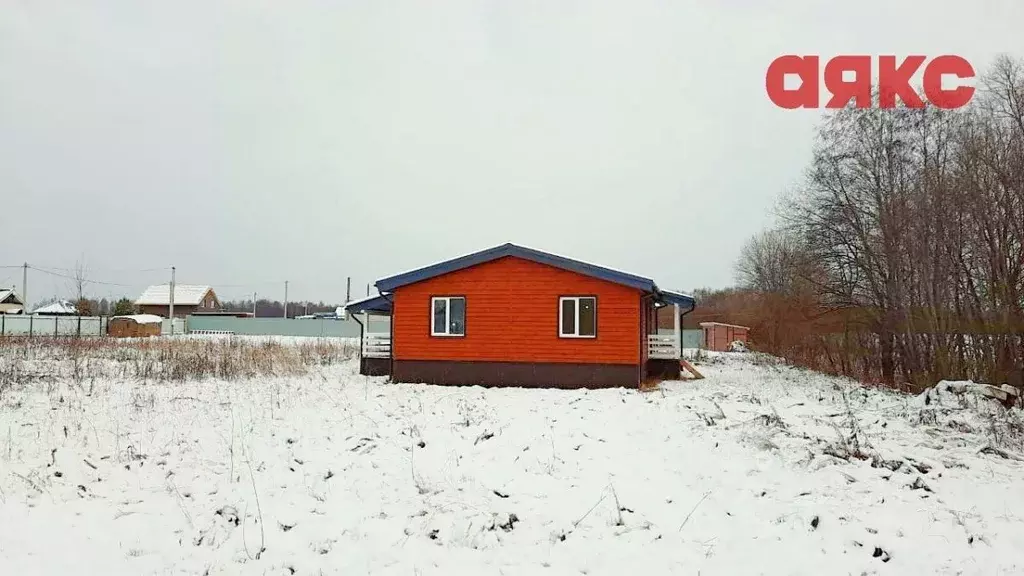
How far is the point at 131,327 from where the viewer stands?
135 feet

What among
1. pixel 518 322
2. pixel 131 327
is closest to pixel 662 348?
pixel 518 322

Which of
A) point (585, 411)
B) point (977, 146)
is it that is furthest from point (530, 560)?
point (977, 146)

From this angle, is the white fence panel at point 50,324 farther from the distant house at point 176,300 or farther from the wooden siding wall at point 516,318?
the wooden siding wall at point 516,318

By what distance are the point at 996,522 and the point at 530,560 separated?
410cm

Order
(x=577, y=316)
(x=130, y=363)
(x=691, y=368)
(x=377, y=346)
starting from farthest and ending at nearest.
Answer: (x=130, y=363), (x=377, y=346), (x=691, y=368), (x=577, y=316)

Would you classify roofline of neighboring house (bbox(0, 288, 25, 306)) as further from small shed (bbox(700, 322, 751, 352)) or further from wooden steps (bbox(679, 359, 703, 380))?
wooden steps (bbox(679, 359, 703, 380))

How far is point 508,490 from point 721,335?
41.2m

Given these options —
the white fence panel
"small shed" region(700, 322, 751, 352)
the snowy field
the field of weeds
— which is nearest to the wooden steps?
the snowy field

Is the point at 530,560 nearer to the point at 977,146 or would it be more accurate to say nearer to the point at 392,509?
the point at 392,509

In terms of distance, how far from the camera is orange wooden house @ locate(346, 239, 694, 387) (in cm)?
1562

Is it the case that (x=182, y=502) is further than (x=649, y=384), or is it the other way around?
(x=649, y=384)

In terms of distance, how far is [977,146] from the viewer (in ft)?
44.9

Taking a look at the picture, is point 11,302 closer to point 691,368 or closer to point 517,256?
point 517,256

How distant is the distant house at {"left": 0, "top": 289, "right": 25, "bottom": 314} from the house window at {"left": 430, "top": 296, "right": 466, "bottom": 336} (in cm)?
5773
